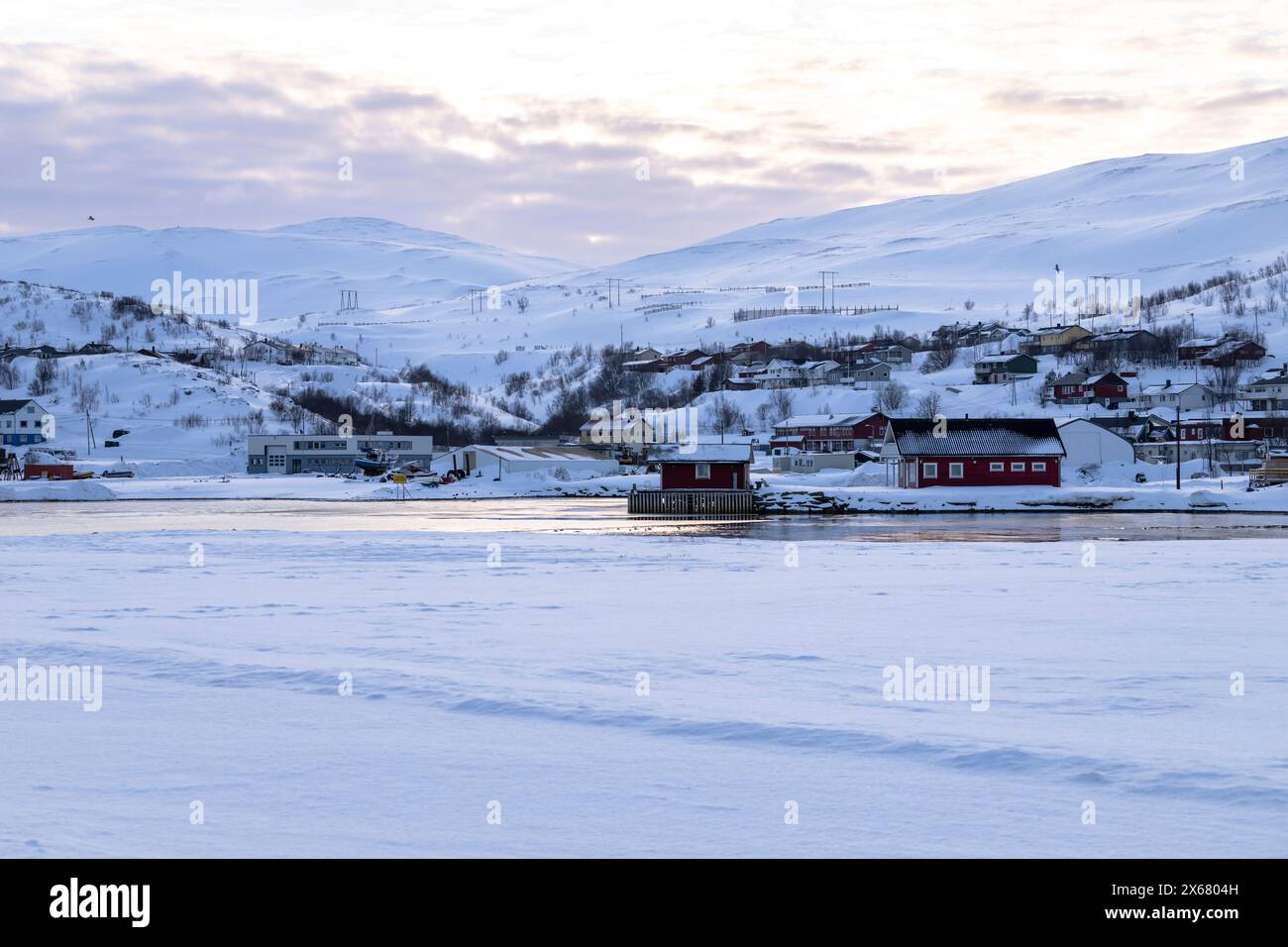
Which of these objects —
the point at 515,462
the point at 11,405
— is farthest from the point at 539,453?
the point at 11,405

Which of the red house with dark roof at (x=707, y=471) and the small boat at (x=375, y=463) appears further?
the small boat at (x=375, y=463)

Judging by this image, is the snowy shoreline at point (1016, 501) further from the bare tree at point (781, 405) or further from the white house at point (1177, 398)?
the bare tree at point (781, 405)

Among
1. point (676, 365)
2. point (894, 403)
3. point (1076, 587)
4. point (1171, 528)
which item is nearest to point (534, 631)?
point (1076, 587)

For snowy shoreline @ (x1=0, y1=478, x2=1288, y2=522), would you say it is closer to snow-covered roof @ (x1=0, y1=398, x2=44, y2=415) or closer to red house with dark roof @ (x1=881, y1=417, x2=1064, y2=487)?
red house with dark roof @ (x1=881, y1=417, x2=1064, y2=487)

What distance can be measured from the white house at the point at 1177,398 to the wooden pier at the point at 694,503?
68271 mm

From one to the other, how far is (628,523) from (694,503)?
900cm

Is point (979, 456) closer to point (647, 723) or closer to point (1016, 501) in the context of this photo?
point (1016, 501)

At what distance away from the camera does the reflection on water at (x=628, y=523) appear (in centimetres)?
4147

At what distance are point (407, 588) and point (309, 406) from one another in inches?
5634

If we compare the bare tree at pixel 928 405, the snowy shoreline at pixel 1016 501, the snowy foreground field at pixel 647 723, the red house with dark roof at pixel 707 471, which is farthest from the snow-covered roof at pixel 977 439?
the bare tree at pixel 928 405

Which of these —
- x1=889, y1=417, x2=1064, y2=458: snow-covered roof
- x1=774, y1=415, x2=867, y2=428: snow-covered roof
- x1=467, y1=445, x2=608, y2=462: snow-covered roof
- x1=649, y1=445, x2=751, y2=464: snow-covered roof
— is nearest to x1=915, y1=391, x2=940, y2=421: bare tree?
x1=774, y1=415, x2=867, y2=428: snow-covered roof

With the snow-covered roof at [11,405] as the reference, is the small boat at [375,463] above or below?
below

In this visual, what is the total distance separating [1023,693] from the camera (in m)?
12.9

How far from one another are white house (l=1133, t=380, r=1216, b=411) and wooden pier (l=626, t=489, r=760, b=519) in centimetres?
6827
